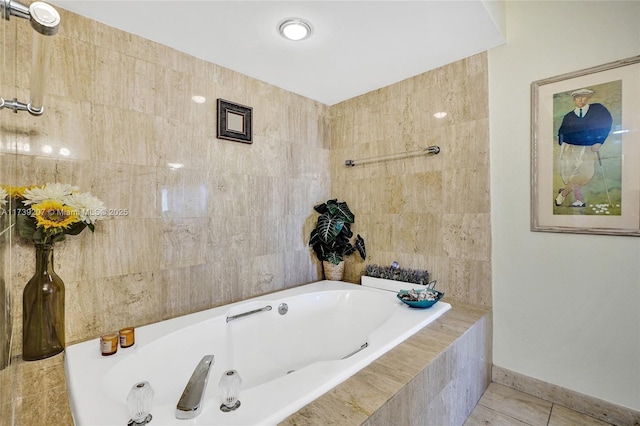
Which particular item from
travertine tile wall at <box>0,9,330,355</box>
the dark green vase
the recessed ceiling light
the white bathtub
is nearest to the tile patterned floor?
the white bathtub

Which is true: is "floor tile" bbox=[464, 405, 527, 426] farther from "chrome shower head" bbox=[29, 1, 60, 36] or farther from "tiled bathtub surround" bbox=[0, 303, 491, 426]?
"chrome shower head" bbox=[29, 1, 60, 36]

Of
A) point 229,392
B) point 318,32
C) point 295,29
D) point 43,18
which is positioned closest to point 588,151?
point 318,32

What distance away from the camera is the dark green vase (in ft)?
4.33

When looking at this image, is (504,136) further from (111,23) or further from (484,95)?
(111,23)

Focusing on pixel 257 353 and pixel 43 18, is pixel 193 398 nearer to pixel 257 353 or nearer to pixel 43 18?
pixel 257 353

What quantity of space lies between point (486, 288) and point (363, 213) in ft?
3.68

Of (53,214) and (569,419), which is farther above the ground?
(53,214)

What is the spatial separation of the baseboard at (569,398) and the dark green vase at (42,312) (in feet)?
8.18

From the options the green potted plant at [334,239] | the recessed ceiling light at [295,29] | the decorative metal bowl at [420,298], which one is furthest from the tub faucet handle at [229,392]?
the recessed ceiling light at [295,29]

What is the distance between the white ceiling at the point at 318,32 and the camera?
154 centimetres

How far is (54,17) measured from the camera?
73 cm

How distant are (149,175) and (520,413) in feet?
8.30

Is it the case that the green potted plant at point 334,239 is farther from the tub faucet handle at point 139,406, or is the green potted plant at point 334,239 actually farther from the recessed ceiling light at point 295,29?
the tub faucet handle at point 139,406

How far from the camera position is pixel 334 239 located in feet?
8.56
